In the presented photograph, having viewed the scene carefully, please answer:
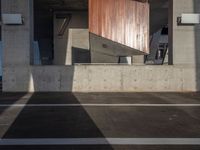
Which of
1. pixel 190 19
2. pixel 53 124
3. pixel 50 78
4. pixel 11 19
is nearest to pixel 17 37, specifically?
pixel 11 19

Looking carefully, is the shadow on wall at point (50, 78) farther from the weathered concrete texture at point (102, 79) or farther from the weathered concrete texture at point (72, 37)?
the weathered concrete texture at point (72, 37)

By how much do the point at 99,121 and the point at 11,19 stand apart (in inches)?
424

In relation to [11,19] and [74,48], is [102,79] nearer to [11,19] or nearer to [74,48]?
[11,19]

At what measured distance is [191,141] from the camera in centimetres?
793

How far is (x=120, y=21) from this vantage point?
20.7 meters

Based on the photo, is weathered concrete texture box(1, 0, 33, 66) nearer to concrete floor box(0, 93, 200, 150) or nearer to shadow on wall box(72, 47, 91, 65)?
concrete floor box(0, 93, 200, 150)

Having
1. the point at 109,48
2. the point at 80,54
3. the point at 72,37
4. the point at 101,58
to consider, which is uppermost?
the point at 72,37

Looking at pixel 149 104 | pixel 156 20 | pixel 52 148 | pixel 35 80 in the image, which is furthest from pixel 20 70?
pixel 156 20

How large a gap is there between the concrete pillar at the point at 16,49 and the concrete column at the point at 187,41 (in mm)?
7623

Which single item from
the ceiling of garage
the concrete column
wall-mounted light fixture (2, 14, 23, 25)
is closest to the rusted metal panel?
the concrete column

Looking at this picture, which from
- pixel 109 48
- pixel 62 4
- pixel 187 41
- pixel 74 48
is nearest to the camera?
pixel 187 41

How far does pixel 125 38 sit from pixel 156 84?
10.00 feet

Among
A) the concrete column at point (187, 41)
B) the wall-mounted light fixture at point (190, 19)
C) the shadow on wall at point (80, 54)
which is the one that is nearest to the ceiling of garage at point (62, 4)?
the shadow on wall at point (80, 54)

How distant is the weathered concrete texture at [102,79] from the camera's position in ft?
64.3
